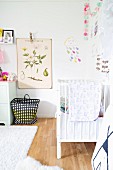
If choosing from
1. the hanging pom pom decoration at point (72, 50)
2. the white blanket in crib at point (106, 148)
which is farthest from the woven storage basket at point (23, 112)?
the white blanket in crib at point (106, 148)

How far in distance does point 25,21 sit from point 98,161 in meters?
2.85

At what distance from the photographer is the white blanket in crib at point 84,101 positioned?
1.60m

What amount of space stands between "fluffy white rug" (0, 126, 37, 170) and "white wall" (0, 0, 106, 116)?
1.20m

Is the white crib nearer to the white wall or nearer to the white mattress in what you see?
the white mattress

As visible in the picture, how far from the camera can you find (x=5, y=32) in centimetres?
308

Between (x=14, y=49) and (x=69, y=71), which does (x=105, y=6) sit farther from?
(x=14, y=49)

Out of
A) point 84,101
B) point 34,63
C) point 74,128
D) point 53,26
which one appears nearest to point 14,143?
point 74,128

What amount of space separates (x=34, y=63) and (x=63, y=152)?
189 centimetres

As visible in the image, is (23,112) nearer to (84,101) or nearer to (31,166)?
(31,166)

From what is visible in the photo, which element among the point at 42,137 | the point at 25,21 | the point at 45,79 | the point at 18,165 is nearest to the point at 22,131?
the point at 42,137

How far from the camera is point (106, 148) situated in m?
1.08

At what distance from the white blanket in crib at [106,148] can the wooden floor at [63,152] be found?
0.51 metres

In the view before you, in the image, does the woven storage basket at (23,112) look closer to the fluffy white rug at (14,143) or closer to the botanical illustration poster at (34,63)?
the fluffy white rug at (14,143)

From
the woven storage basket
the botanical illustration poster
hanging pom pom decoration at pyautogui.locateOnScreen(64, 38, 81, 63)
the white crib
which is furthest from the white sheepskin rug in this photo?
hanging pom pom decoration at pyautogui.locateOnScreen(64, 38, 81, 63)
